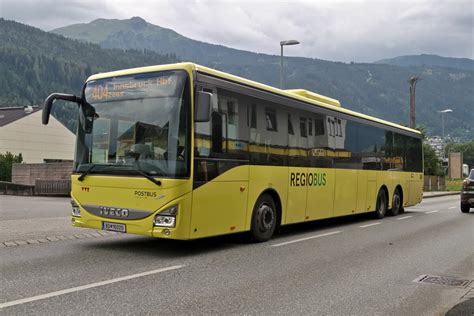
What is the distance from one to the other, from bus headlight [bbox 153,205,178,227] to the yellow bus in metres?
0.02

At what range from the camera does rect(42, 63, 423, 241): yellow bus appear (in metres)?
8.25

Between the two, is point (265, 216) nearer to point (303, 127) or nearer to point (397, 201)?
point (303, 127)

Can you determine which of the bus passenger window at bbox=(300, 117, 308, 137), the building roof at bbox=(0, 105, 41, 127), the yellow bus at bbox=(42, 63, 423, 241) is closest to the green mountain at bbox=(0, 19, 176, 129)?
the building roof at bbox=(0, 105, 41, 127)

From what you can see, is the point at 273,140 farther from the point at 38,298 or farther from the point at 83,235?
the point at 38,298

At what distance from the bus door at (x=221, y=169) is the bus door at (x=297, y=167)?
1770 mm

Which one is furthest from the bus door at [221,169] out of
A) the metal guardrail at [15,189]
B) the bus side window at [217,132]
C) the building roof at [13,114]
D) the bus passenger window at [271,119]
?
the building roof at [13,114]

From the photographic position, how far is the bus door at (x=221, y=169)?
8469 mm

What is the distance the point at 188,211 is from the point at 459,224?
1020 centimetres

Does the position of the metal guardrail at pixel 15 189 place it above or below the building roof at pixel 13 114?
below

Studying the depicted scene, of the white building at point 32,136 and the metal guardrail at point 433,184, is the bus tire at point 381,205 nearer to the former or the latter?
the metal guardrail at point 433,184

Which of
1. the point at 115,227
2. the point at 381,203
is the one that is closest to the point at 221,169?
the point at 115,227

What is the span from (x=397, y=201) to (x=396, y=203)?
13 cm

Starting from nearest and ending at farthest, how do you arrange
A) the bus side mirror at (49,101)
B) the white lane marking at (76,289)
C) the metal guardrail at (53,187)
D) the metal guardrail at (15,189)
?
the white lane marking at (76,289)
the bus side mirror at (49,101)
the metal guardrail at (53,187)
the metal guardrail at (15,189)

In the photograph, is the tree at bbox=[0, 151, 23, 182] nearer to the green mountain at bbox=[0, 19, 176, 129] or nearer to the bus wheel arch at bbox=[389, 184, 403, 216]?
the bus wheel arch at bbox=[389, 184, 403, 216]
